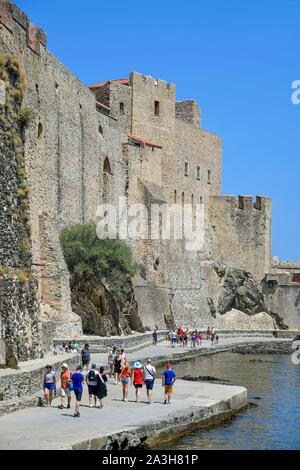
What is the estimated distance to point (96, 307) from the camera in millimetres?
39906

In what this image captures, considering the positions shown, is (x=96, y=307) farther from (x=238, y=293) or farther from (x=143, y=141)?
(x=238, y=293)

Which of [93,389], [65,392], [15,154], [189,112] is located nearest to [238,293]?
[189,112]

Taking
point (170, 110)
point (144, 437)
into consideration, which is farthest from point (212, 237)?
point (144, 437)

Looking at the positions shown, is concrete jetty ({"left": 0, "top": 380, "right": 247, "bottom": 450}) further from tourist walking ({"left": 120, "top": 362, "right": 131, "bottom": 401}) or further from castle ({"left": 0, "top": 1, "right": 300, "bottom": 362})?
castle ({"left": 0, "top": 1, "right": 300, "bottom": 362})

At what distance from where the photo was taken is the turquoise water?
20.7 metres

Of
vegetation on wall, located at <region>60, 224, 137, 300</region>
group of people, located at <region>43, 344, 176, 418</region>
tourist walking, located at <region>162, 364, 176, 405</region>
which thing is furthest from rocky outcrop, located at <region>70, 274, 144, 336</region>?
tourist walking, located at <region>162, 364, 176, 405</region>

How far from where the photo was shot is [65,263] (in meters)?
37.7

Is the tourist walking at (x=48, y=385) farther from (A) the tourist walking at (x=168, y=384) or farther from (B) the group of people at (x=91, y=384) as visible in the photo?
(A) the tourist walking at (x=168, y=384)

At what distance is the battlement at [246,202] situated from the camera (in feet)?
217

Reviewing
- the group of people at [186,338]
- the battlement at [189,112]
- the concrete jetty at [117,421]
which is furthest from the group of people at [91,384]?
the battlement at [189,112]

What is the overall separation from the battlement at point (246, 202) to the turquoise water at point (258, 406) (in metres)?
20.2

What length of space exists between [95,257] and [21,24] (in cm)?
1282

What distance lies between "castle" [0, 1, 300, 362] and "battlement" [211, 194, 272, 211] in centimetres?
7
